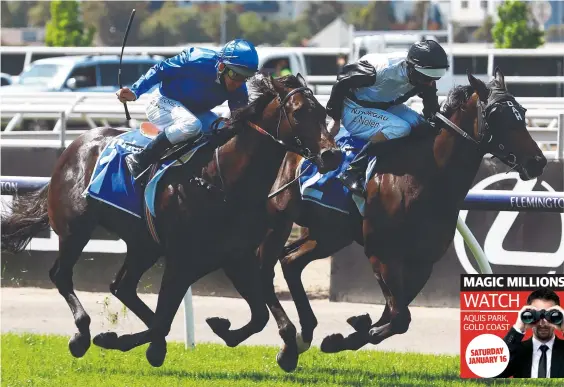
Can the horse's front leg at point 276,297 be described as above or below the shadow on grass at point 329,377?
above

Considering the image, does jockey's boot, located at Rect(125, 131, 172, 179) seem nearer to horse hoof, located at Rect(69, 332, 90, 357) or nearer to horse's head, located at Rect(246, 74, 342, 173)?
horse's head, located at Rect(246, 74, 342, 173)

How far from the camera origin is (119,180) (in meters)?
6.84

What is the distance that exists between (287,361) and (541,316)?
1.69m

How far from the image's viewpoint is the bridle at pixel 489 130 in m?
6.45

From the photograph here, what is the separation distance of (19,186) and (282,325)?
2.14 m

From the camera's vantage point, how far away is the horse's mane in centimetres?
624

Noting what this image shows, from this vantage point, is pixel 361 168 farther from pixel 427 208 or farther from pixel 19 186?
pixel 19 186

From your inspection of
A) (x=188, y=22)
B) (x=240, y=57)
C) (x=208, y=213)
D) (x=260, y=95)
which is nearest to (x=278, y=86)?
(x=260, y=95)

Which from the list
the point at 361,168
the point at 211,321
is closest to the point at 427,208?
the point at 361,168

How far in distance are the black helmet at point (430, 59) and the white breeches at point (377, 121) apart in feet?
1.28

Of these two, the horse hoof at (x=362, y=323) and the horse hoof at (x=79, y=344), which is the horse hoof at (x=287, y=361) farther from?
the horse hoof at (x=79, y=344)

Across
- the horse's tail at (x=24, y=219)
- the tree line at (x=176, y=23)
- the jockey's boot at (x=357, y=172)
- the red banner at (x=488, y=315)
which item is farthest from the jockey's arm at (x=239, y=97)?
the tree line at (x=176, y=23)

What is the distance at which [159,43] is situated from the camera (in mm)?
45812

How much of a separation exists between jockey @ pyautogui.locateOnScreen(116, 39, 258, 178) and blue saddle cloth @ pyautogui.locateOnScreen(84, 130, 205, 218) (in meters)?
0.09
